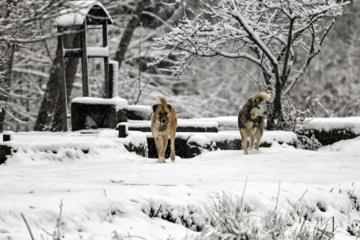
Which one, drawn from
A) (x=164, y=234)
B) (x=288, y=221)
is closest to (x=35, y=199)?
(x=164, y=234)

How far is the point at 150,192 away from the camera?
5.95 metres

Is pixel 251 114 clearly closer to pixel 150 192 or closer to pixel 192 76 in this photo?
pixel 150 192

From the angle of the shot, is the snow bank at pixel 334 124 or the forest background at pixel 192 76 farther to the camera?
the forest background at pixel 192 76

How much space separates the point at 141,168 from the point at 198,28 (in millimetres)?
8267

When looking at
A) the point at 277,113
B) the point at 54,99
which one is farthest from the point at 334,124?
the point at 54,99

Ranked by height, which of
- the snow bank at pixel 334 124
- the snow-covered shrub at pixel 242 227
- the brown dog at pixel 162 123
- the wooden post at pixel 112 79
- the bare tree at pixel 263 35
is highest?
the bare tree at pixel 263 35

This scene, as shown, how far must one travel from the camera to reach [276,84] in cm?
1512

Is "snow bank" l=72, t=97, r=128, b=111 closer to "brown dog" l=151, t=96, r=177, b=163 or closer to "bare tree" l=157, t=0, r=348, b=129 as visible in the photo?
"bare tree" l=157, t=0, r=348, b=129

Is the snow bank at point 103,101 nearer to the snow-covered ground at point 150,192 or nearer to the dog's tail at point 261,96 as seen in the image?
the snow-covered ground at point 150,192

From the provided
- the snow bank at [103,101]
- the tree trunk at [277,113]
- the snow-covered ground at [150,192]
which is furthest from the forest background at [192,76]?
the snow-covered ground at [150,192]

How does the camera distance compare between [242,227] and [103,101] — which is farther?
[103,101]

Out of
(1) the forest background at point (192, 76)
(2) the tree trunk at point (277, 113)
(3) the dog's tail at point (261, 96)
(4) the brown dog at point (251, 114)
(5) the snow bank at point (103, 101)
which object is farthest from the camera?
(1) the forest background at point (192, 76)

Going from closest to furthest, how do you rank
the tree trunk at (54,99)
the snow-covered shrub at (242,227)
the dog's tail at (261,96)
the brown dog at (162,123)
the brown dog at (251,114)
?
the snow-covered shrub at (242,227), the brown dog at (162,123), the dog's tail at (261,96), the brown dog at (251,114), the tree trunk at (54,99)

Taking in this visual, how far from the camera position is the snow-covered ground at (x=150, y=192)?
4941mm
